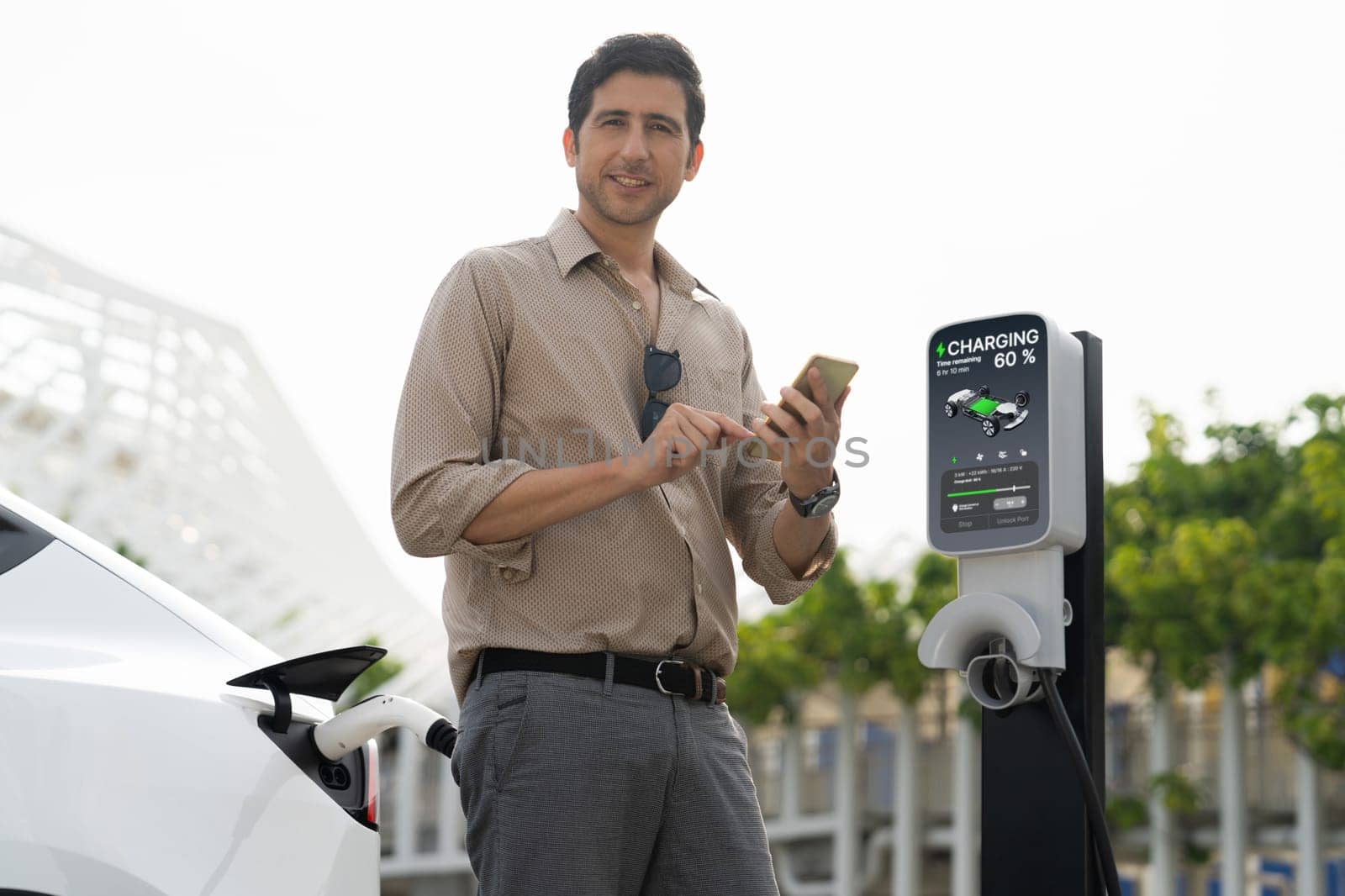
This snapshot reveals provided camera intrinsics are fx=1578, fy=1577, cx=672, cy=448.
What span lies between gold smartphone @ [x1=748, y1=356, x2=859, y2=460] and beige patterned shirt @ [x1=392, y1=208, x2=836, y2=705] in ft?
0.65

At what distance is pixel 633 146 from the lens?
8.10ft

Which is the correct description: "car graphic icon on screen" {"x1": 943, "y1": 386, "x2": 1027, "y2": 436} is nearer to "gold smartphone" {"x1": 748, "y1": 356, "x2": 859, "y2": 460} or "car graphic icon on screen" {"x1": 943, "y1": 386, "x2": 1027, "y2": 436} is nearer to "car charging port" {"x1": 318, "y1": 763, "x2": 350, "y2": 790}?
"gold smartphone" {"x1": 748, "y1": 356, "x2": 859, "y2": 460}

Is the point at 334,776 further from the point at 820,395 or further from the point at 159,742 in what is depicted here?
the point at 820,395

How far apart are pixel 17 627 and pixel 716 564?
1.00 m

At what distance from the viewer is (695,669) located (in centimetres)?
231

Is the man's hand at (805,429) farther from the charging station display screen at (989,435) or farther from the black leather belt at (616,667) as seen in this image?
the black leather belt at (616,667)

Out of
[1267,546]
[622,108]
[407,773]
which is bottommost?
[407,773]

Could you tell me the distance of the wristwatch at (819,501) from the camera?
2.41 meters

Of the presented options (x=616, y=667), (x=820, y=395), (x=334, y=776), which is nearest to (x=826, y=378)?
(x=820, y=395)

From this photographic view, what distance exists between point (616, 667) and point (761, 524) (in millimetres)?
454

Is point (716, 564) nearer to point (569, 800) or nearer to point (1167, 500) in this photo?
point (569, 800)

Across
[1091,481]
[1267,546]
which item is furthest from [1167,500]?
[1091,481]

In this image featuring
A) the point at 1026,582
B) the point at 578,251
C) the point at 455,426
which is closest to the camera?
the point at 455,426

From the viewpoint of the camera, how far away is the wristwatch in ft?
7.92
